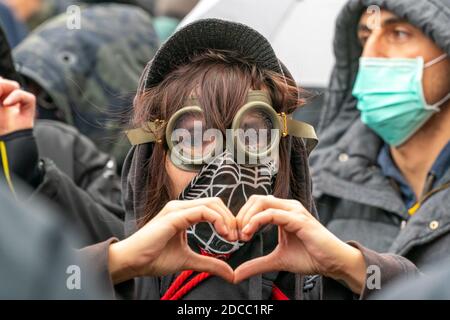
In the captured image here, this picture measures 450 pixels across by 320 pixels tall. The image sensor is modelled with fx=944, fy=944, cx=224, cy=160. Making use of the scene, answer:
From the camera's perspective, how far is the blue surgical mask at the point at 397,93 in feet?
13.9

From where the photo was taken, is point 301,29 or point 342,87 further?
point 301,29

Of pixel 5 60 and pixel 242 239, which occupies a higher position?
pixel 242 239

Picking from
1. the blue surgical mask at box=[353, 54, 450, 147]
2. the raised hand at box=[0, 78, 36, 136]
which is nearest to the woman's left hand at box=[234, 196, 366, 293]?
the raised hand at box=[0, 78, 36, 136]

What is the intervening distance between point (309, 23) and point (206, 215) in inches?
127

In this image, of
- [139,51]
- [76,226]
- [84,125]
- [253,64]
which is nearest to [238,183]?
[253,64]

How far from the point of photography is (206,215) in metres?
2.36

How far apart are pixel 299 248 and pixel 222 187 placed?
0.27 m

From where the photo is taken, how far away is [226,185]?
2.54 metres

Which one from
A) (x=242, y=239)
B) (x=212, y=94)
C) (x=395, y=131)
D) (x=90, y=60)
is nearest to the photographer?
(x=242, y=239)

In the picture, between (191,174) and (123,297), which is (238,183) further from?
(123,297)

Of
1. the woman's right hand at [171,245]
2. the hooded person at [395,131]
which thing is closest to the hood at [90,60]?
the hooded person at [395,131]

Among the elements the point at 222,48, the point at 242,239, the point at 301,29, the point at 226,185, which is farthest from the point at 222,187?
the point at 301,29

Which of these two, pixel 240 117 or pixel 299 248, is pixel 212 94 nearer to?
pixel 240 117

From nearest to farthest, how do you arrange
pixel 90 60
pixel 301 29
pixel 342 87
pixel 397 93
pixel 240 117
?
pixel 240 117
pixel 397 93
pixel 342 87
pixel 90 60
pixel 301 29
